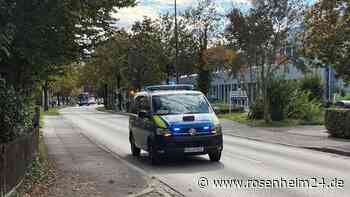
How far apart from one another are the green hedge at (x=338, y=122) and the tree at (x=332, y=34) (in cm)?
146

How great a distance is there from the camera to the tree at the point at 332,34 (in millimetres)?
21328

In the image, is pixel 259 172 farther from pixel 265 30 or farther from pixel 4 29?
pixel 265 30

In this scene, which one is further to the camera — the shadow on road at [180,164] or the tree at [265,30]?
the tree at [265,30]

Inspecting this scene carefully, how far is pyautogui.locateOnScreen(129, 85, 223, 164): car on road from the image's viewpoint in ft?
46.5

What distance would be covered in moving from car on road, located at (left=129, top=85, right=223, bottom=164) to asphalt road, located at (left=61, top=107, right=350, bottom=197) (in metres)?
0.43

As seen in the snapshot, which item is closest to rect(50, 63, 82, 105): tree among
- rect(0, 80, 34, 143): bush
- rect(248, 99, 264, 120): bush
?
rect(0, 80, 34, 143): bush

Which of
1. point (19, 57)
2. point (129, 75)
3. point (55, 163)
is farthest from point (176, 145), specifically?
point (129, 75)

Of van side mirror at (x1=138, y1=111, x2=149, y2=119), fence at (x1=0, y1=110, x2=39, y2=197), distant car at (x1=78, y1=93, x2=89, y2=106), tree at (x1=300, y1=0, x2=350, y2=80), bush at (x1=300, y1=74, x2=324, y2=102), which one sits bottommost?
distant car at (x1=78, y1=93, x2=89, y2=106)

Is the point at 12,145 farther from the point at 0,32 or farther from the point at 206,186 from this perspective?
the point at 206,186

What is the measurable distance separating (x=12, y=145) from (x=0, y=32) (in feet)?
6.32

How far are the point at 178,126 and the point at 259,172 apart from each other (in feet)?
8.34

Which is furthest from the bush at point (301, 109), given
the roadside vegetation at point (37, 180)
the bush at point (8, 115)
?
the bush at point (8, 115)

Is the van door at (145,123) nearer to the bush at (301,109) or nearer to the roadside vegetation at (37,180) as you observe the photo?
the roadside vegetation at (37,180)

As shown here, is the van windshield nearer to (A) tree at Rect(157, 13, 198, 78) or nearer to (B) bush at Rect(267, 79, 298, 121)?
(B) bush at Rect(267, 79, 298, 121)
